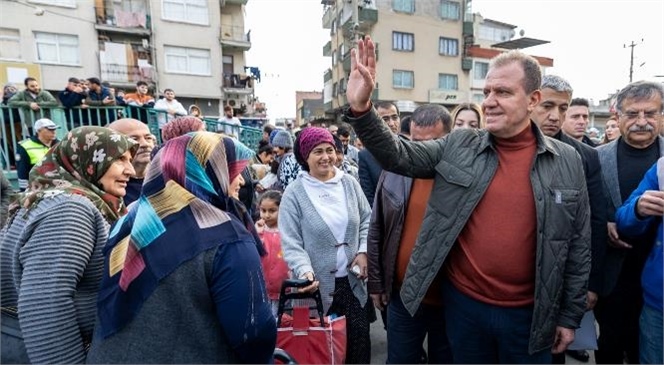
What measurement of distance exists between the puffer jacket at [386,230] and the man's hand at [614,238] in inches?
46.7

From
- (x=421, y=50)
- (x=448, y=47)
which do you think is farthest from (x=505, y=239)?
(x=448, y=47)

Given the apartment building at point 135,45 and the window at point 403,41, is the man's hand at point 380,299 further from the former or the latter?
the window at point 403,41

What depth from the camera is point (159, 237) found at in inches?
51.7

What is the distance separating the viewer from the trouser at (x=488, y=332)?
1805 millimetres

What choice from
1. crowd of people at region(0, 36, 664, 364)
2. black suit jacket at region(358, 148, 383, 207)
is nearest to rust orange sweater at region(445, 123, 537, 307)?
crowd of people at region(0, 36, 664, 364)

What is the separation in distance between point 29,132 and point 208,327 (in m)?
6.88

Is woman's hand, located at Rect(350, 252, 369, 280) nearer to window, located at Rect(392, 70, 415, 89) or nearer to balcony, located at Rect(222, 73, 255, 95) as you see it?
balcony, located at Rect(222, 73, 255, 95)

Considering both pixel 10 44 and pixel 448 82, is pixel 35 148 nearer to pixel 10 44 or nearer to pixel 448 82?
pixel 10 44

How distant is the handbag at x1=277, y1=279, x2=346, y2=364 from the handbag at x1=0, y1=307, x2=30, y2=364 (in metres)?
1.27

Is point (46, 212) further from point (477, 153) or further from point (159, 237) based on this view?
point (477, 153)

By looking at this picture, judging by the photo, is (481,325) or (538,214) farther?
(481,325)

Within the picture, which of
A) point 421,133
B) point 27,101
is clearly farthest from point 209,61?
point 421,133

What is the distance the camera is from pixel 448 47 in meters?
29.7

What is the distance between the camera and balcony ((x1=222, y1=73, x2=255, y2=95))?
2566 cm
